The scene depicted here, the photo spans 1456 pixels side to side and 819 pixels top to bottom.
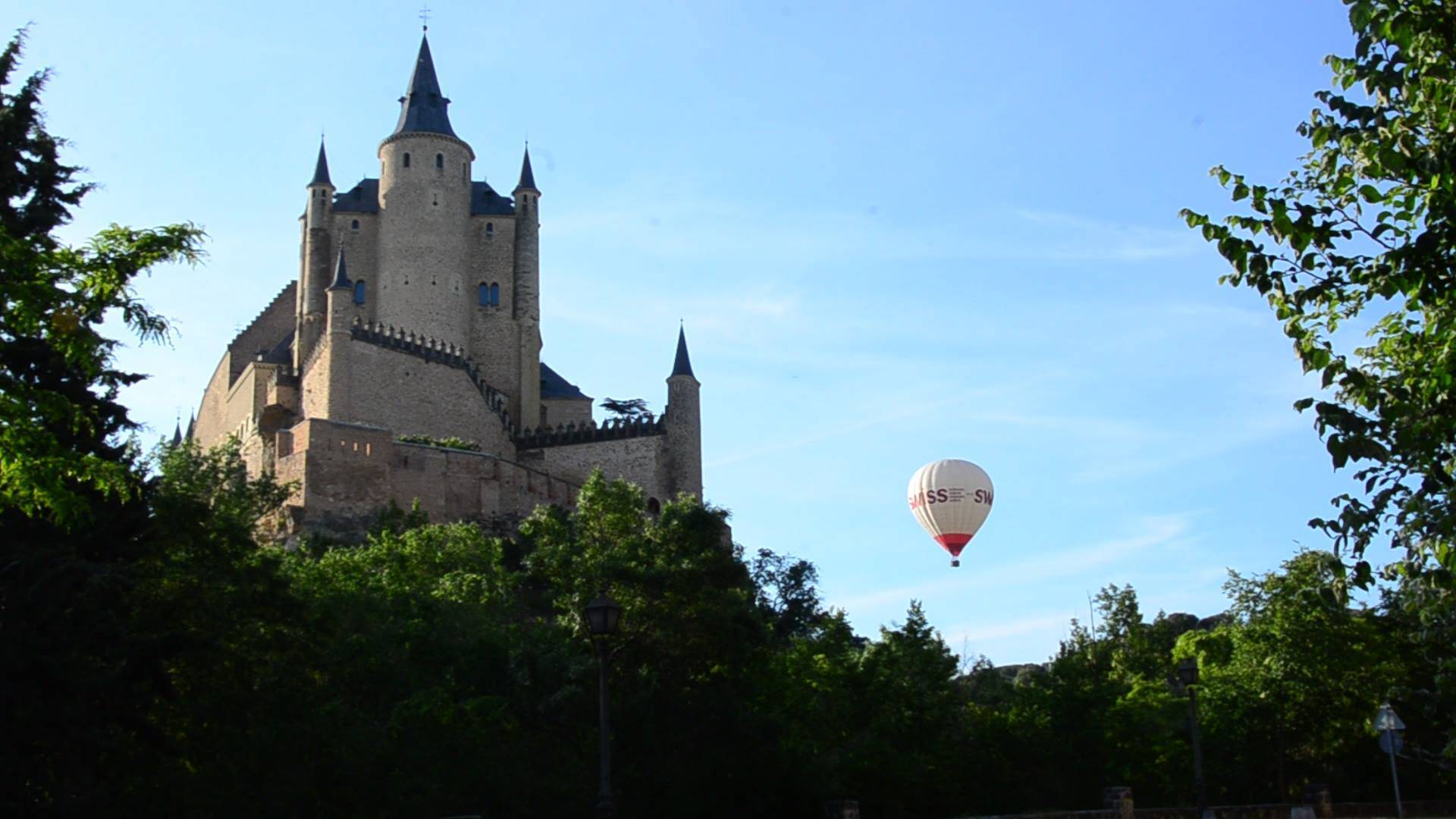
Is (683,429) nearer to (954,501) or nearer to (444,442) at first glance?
(444,442)

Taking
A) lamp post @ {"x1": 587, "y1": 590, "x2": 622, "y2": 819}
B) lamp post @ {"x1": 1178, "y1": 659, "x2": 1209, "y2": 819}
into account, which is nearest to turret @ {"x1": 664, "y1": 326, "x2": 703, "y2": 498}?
lamp post @ {"x1": 1178, "y1": 659, "x2": 1209, "y2": 819}

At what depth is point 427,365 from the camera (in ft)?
210

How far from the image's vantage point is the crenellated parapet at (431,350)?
2478 inches

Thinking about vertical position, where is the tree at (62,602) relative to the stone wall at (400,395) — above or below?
below

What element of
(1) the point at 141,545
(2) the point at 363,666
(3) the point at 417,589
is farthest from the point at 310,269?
(1) the point at 141,545

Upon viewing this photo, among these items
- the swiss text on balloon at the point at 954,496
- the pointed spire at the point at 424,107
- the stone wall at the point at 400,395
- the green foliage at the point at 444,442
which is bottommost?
the swiss text on balloon at the point at 954,496

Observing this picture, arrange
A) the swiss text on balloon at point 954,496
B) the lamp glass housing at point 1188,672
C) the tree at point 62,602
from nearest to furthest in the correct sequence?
the tree at point 62,602 → the lamp glass housing at point 1188,672 → the swiss text on balloon at point 954,496

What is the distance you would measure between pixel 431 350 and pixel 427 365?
36.9 inches

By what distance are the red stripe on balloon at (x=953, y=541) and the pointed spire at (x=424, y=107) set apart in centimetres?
4112

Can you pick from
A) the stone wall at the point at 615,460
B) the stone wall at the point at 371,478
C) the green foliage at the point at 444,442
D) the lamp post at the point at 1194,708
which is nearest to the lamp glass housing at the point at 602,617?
the lamp post at the point at 1194,708

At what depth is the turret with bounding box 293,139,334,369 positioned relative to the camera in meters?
66.6

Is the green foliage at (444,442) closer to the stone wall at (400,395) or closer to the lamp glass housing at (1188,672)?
the stone wall at (400,395)

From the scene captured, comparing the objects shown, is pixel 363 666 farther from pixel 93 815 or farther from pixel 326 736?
pixel 93 815

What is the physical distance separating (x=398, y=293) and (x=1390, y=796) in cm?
4410
